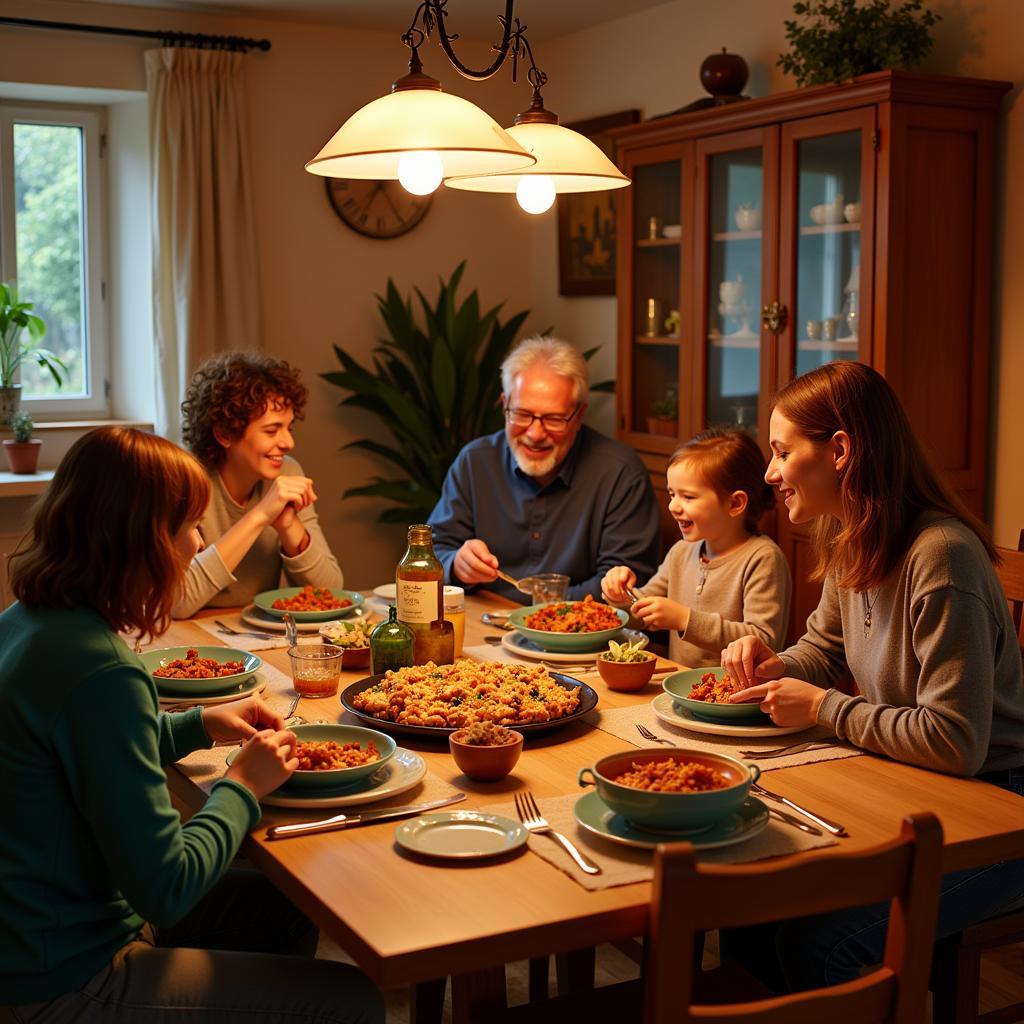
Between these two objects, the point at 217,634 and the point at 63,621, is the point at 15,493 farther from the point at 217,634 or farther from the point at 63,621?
the point at 63,621

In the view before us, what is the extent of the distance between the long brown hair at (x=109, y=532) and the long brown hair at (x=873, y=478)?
0.97m

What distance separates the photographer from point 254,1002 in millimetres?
1542

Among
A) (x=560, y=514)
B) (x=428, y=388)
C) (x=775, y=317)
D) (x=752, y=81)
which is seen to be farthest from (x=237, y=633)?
(x=752, y=81)

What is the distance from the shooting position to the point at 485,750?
1.74 m

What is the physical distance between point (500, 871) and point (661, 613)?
1.00m

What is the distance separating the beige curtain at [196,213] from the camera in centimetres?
458

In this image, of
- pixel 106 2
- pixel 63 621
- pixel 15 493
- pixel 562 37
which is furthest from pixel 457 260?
pixel 63 621

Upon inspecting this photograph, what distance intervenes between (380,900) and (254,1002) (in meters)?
0.27

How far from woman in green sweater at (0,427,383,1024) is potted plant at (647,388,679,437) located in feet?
8.98

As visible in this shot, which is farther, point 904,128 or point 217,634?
point 904,128

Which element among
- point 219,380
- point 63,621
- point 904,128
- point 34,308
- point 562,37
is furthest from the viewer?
point 562,37

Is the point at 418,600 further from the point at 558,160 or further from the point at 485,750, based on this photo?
the point at 558,160

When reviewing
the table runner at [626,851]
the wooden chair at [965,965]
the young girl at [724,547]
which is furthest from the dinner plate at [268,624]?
the wooden chair at [965,965]

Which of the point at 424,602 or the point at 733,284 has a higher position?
the point at 733,284
